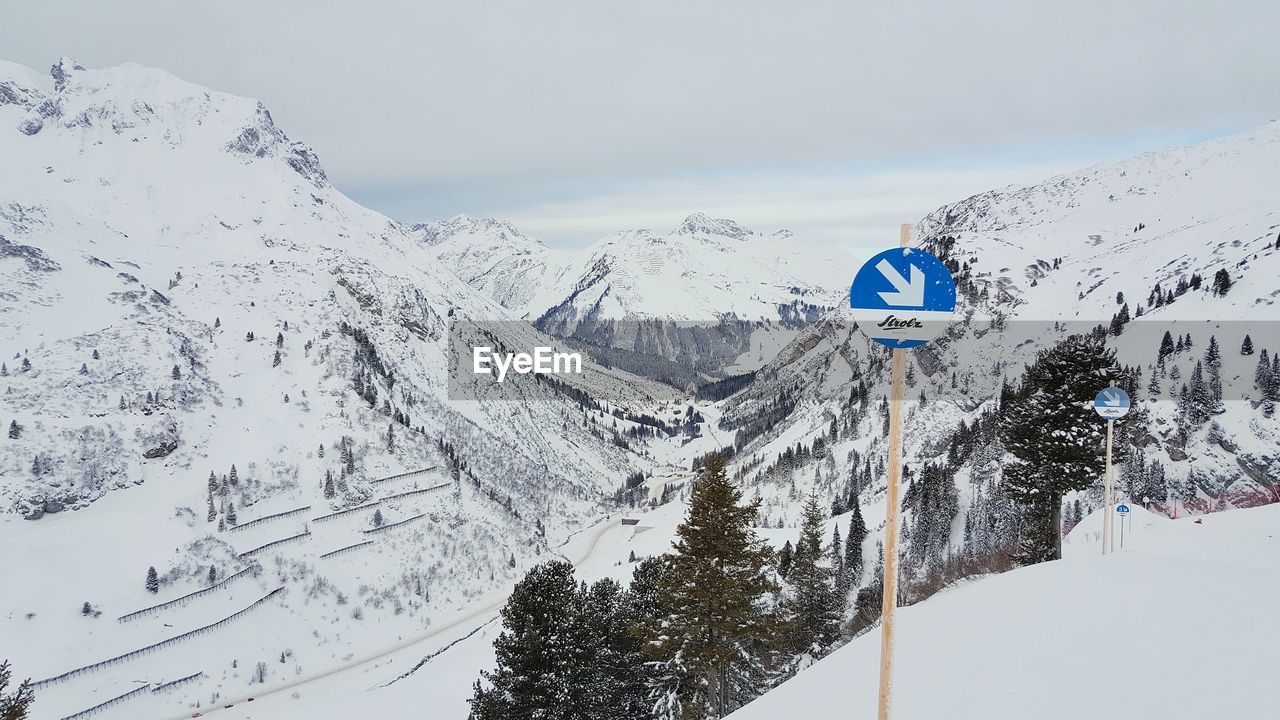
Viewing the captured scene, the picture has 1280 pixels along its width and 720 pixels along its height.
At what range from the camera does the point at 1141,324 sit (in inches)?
4936

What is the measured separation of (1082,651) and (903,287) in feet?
24.9

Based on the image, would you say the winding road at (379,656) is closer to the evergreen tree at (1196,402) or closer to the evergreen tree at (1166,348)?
the evergreen tree at (1196,402)

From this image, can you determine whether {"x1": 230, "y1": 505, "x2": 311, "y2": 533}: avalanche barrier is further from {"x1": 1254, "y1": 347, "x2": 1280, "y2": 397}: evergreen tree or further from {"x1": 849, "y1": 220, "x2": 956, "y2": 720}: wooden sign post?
{"x1": 1254, "y1": 347, "x2": 1280, "y2": 397}: evergreen tree

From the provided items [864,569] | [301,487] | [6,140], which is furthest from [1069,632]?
[6,140]

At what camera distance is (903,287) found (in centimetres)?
626

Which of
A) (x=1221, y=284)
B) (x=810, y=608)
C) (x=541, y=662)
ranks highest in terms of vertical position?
(x=1221, y=284)

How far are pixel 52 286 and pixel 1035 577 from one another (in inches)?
6225

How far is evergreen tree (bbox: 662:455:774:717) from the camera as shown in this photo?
2175cm

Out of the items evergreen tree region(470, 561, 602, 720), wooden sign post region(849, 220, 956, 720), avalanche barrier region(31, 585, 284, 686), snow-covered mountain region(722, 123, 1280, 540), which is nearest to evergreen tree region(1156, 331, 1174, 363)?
snow-covered mountain region(722, 123, 1280, 540)

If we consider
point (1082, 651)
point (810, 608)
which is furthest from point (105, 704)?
point (1082, 651)

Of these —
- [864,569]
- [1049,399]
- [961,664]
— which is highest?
[1049,399]

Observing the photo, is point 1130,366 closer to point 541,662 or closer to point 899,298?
point 541,662

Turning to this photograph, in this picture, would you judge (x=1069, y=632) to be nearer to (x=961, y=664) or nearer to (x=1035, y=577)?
(x=961, y=664)

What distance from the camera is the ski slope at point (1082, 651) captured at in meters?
8.11
